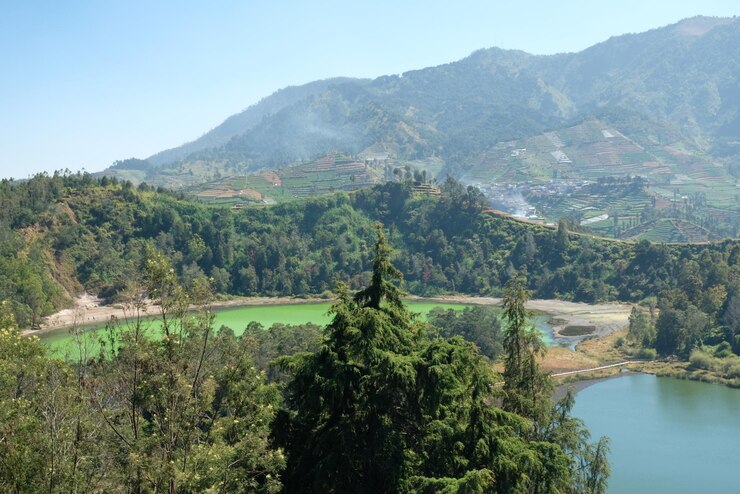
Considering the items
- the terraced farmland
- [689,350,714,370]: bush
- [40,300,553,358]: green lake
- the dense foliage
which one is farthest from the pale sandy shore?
the dense foliage

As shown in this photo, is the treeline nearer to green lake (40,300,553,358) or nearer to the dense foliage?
the dense foliage

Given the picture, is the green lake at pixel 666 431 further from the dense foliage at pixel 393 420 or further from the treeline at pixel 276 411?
the dense foliage at pixel 393 420

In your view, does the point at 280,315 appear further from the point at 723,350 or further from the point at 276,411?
the point at 276,411

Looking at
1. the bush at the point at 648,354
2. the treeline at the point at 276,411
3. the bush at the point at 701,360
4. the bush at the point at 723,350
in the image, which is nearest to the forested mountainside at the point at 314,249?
the bush at the point at 723,350

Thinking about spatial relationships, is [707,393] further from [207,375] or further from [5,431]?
[5,431]

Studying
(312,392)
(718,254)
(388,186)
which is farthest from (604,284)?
(312,392)

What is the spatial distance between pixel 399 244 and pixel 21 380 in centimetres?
7390

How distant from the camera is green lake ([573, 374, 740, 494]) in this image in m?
24.0

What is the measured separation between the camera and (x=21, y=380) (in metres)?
11.3

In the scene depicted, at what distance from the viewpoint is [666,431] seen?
29.6 meters

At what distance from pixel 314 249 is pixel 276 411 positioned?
70.1 meters

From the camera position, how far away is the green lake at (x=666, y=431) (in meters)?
24.0

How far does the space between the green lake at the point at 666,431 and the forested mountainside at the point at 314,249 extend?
48.0 feet

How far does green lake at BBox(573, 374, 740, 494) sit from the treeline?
1304 centimetres
